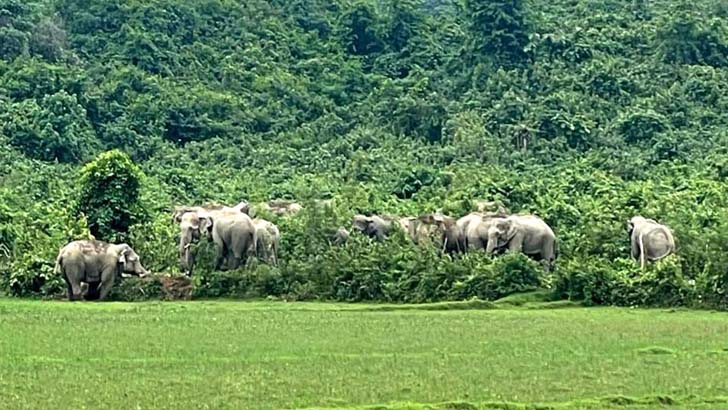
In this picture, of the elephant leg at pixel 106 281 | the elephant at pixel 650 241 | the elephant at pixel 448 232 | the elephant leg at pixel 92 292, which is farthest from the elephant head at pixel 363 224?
the elephant leg at pixel 92 292

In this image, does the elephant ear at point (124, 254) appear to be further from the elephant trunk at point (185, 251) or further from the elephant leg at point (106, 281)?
the elephant trunk at point (185, 251)

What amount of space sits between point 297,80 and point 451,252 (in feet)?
91.9

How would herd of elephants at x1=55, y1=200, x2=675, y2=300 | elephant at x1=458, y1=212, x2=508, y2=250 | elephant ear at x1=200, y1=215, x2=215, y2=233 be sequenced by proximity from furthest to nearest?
elephant at x1=458, y1=212, x2=508, y2=250, elephant ear at x1=200, y1=215, x2=215, y2=233, herd of elephants at x1=55, y1=200, x2=675, y2=300

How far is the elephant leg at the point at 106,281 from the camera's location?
A: 28.2 meters

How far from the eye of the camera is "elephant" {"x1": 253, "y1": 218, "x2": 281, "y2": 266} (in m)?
30.2

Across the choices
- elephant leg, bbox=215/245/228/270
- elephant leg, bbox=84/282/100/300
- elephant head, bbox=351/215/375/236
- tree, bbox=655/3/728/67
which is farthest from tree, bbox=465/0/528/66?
elephant leg, bbox=84/282/100/300

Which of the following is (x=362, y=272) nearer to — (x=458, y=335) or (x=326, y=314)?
(x=326, y=314)

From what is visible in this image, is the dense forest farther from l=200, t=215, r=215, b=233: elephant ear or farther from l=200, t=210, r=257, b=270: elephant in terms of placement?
l=200, t=215, r=215, b=233: elephant ear

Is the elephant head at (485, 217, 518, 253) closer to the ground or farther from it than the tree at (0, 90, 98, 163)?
farther from it

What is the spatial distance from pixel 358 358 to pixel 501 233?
13.0 meters

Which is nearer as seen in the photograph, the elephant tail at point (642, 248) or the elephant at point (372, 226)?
the elephant tail at point (642, 248)

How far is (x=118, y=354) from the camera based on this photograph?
19.0 meters

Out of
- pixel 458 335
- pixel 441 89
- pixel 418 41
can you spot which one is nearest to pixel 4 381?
pixel 458 335

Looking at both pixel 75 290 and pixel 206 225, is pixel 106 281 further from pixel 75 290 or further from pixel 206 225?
pixel 206 225
